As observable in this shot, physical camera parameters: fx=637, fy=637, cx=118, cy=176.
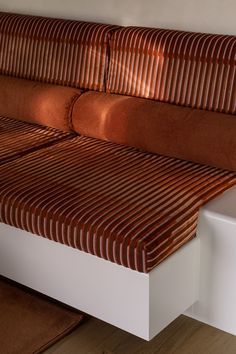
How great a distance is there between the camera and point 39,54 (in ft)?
8.73

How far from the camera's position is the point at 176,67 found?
2285 mm

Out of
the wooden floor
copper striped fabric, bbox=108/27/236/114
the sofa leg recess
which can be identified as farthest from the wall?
the wooden floor

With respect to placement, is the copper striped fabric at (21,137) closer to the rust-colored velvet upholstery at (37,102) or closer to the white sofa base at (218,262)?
the rust-colored velvet upholstery at (37,102)

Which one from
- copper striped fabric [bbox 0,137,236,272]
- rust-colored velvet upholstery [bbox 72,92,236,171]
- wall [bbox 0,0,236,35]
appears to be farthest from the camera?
wall [bbox 0,0,236,35]

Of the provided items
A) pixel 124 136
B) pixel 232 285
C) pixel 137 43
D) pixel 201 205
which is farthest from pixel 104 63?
pixel 232 285

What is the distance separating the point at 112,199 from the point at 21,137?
2.36ft

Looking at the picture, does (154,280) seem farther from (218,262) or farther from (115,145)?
(115,145)

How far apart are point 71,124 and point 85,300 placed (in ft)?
2.68

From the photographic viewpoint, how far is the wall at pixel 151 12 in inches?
91.4

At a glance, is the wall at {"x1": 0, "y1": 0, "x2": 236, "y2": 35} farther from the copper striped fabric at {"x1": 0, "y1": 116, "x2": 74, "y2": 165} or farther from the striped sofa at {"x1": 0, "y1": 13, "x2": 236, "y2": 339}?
the copper striped fabric at {"x1": 0, "y1": 116, "x2": 74, "y2": 165}

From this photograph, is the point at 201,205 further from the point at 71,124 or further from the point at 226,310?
the point at 71,124

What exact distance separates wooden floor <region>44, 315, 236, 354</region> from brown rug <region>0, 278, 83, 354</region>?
4cm

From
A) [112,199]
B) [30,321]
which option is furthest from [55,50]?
[30,321]

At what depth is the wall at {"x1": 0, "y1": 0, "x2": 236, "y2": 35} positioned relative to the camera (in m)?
2.32
